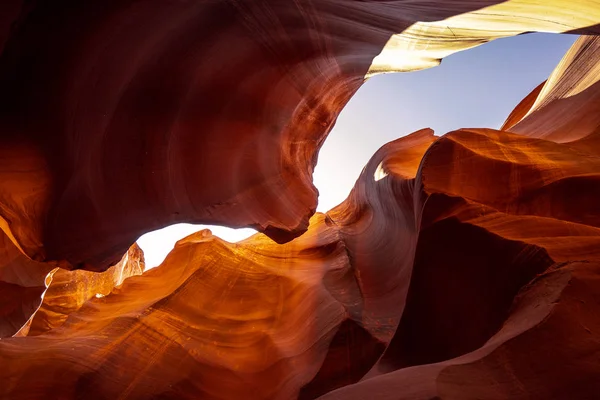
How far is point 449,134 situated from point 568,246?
390 centimetres

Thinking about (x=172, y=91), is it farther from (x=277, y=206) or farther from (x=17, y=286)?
(x=17, y=286)

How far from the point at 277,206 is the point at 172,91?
3.34 metres

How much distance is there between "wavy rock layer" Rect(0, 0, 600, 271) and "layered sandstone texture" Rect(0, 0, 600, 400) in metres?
0.03

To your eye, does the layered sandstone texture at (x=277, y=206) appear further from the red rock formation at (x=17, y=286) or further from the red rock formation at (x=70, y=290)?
the red rock formation at (x=70, y=290)

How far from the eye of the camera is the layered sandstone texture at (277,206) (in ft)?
12.8

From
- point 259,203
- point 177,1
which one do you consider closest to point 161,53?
point 177,1

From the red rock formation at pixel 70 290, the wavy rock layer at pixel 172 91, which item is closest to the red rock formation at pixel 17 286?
the red rock formation at pixel 70 290

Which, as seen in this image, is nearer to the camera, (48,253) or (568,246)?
(568,246)

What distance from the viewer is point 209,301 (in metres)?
8.77

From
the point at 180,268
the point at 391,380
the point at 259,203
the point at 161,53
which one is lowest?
the point at 391,380

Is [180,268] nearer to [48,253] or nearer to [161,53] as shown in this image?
[48,253]

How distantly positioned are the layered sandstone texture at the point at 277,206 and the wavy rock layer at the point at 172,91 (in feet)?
0.08

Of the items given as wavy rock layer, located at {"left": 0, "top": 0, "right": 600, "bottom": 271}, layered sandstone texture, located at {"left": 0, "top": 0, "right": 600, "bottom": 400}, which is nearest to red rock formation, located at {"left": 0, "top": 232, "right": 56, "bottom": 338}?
layered sandstone texture, located at {"left": 0, "top": 0, "right": 600, "bottom": 400}

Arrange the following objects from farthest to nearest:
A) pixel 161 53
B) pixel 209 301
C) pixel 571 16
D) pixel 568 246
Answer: pixel 209 301
pixel 571 16
pixel 161 53
pixel 568 246
